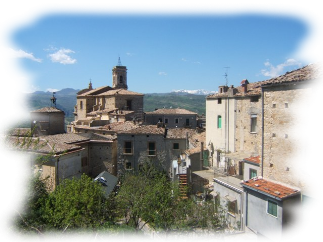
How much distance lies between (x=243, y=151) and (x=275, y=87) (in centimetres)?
989

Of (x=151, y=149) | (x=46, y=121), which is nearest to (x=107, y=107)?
(x=46, y=121)

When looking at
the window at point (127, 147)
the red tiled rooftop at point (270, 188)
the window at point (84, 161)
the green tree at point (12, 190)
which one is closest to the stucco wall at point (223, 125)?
the window at point (127, 147)

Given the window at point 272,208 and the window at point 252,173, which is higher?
the window at point 252,173

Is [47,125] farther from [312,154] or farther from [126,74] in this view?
[126,74]

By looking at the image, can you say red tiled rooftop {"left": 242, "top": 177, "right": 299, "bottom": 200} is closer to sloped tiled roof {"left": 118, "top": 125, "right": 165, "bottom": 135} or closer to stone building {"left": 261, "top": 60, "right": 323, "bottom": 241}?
stone building {"left": 261, "top": 60, "right": 323, "bottom": 241}

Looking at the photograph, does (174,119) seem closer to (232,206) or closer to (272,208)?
(232,206)

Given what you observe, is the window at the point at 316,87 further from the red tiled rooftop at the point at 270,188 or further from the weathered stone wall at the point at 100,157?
the weathered stone wall at the point at 100,157

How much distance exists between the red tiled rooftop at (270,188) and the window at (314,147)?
1.32m

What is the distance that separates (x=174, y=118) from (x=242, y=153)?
29.7 metres

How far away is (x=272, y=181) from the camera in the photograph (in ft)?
41.3

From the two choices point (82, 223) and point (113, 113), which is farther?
point (113, 113)

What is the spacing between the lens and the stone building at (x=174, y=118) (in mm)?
49344

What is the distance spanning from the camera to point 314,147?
10.7 m

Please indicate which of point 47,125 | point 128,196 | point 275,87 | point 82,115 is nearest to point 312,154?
point 275,87
